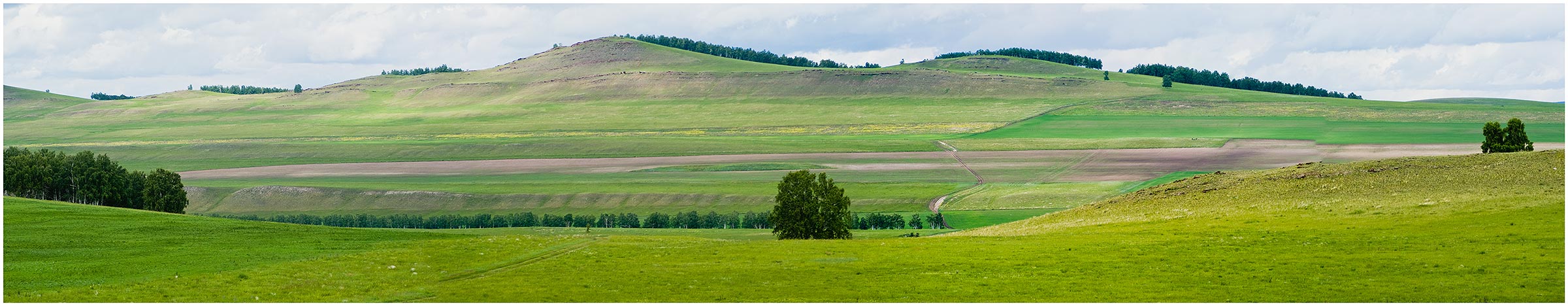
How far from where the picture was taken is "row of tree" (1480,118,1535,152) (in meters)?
66.8

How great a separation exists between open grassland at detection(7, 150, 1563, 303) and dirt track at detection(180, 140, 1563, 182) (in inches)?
2378

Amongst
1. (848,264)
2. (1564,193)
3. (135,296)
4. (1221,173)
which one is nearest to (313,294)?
(135,296)

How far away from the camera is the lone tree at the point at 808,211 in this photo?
56.9 m

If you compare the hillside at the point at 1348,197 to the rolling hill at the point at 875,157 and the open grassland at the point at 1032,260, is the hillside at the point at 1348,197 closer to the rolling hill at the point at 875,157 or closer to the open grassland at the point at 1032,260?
the open grassland at the point at 1032,260

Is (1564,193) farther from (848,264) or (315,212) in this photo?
(315,212)

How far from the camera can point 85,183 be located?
89312 mm

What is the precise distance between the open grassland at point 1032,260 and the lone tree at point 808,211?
19.1 ft

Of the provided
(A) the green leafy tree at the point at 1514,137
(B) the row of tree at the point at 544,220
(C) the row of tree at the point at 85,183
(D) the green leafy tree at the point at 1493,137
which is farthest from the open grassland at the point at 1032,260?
(B) the row of tree at the point at 544,220

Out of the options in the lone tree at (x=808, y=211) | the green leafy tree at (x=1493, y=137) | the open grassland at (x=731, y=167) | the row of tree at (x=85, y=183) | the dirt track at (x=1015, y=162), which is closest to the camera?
the lone tree at (x=808, y=211)

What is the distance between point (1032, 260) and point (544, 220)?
80.2m

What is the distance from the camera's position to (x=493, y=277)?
38.5 metres

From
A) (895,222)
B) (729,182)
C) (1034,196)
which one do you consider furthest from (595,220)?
(1034,196)

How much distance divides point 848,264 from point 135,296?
23.1 m

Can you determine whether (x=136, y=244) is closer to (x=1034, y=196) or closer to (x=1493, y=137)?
(x=1493, y=137)
